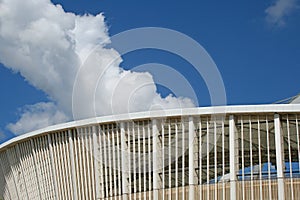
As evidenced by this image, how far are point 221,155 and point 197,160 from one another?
4.31 ft

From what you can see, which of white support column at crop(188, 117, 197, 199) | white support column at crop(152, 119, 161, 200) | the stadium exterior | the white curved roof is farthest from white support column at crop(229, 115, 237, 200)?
white support column at crop(152, 119, 161, 200)

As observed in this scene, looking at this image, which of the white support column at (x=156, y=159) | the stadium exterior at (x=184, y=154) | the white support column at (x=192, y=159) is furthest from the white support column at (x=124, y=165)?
the white support column at (x=192, y=159)

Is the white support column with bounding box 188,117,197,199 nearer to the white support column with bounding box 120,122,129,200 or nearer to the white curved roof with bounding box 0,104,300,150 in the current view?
the white curved roof with bounding box 0,104,300,150

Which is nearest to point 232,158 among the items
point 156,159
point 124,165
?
point 156,159

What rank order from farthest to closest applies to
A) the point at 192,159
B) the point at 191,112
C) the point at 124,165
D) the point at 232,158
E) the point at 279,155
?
the point at 124,165 < the point at 191,112 < the point at 192,159 < the point at 232,158 < the point at 279,155

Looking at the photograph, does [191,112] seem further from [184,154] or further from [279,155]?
[279,155]

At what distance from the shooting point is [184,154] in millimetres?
29719

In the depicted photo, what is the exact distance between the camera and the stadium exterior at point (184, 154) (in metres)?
28.6

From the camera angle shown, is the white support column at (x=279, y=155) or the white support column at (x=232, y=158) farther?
the white support column at (x=232, y=158)

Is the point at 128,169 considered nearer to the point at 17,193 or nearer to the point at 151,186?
the point at 151,186

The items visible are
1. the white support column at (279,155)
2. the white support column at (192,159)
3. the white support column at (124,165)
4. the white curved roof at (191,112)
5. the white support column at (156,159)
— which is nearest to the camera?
the white support column at (279,155)

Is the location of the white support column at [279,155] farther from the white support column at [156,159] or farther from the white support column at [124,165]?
the white support column at [124,165]

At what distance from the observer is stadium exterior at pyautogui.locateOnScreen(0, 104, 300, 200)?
28.6 m

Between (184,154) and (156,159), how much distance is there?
1572 millimetres
